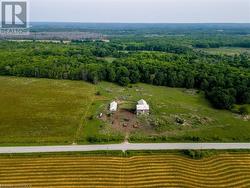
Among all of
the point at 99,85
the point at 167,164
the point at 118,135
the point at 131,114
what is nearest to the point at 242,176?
the point at 167,164

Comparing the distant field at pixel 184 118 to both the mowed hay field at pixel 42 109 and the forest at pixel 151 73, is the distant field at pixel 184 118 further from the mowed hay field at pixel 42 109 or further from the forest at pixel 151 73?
the mowed hay field at pixel 42 109

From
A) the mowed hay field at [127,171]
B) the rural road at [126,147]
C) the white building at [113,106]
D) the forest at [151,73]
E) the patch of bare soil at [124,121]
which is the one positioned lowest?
the mowed hay field at [127,171]

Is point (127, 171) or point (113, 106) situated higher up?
point (113, 106)

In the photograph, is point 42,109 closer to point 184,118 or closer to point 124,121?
point 124,121

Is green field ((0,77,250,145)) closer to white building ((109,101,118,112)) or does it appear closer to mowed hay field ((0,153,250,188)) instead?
white building ((109,101,118,112))

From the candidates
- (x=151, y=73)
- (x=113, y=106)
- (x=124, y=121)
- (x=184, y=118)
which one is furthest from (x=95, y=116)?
(x=151, y=73)

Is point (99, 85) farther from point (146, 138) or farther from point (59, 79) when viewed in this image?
point (146, 138)

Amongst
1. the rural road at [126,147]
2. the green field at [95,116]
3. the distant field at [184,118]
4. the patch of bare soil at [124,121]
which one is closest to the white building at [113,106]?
the patch of bare soil at [124,121]
